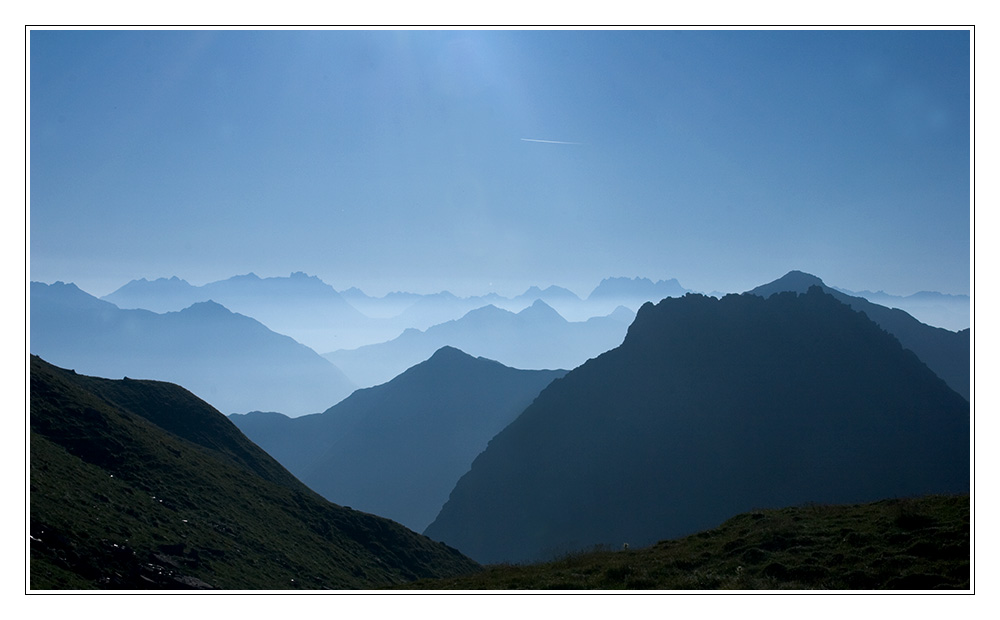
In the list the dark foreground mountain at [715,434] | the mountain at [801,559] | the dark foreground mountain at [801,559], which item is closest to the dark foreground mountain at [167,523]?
the mountain at [801,559]

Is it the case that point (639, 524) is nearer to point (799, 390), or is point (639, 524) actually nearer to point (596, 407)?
point (596, 407)

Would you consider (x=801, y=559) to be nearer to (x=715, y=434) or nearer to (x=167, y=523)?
(x=167, y=523)

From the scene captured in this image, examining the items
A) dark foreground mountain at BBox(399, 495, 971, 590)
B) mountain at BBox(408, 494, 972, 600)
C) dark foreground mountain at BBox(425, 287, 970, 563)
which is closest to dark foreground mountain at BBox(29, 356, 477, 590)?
mountain at BBox(408, 494, 972, 600)

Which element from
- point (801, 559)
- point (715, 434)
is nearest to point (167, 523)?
point (801, 559)

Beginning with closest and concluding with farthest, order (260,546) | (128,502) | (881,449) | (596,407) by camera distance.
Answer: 1. (128,502)
2. (260,546)
3. (881,449)
4. (596,407)
